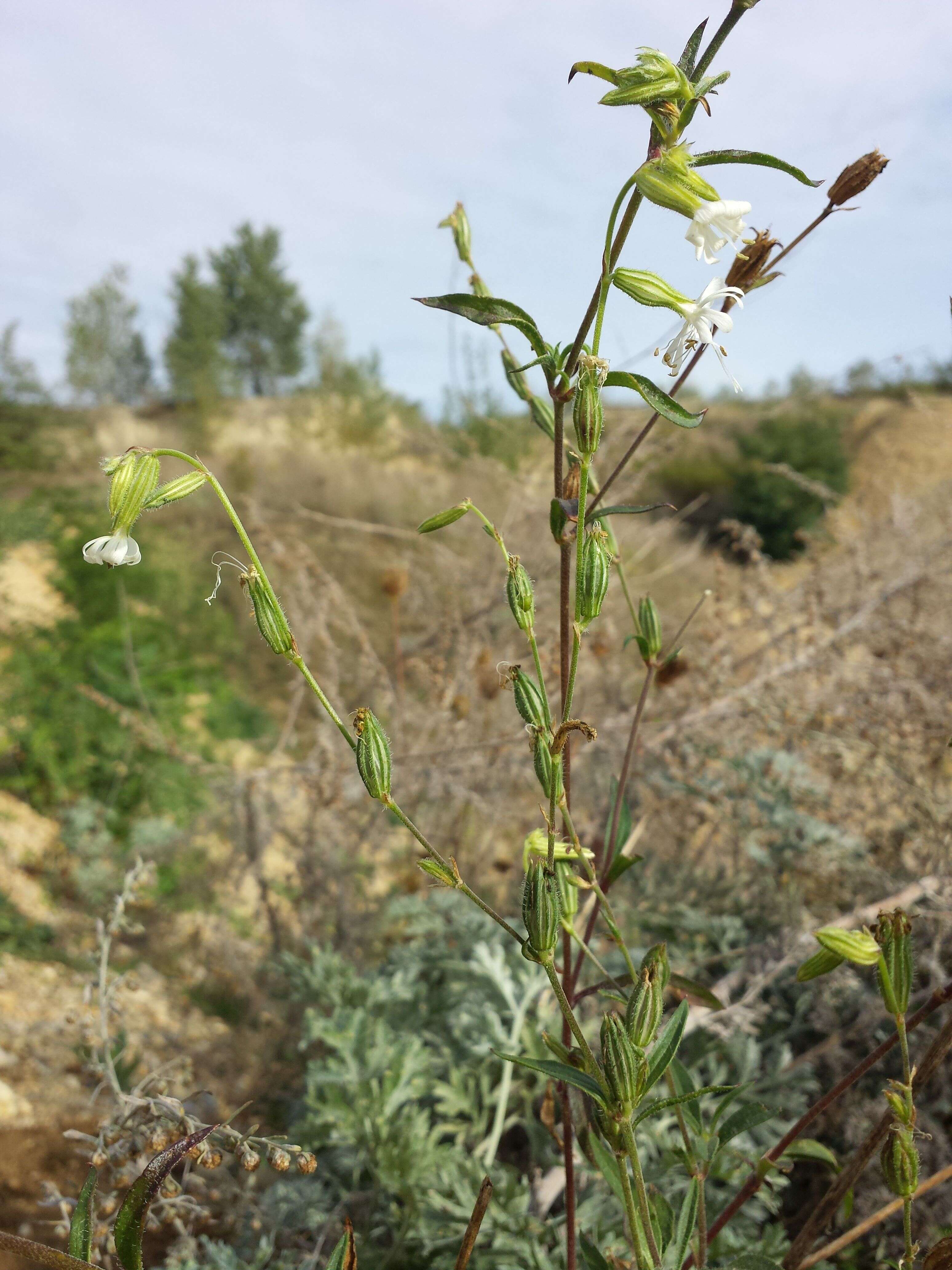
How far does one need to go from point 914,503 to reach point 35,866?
3.69m

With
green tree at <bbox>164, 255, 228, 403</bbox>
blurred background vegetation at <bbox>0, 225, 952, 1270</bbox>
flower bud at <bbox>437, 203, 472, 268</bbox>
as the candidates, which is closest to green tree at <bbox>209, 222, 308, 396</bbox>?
green tree at <bbox>164, 255, 228, 403</bbox>

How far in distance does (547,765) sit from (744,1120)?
1.27ft

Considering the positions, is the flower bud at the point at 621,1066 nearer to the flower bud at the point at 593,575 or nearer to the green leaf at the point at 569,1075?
the green leaf at the point at 569,1075

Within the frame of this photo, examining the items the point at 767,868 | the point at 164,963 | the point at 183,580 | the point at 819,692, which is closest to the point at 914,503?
the point at 819,692

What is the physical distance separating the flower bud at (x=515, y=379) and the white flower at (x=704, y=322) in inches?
6.0

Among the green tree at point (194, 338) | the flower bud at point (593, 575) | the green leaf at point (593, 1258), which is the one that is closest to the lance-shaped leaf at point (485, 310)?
the flower bud at point (593, 575)

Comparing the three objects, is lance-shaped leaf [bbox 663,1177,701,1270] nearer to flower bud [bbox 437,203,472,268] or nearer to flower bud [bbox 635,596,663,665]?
flower bud [bbox 635,596,663,665]

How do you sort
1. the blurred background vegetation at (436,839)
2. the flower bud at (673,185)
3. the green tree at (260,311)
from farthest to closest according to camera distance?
the green tree at (260,311)
the blurred background vegetation at (436,839)
the flower bud at (673,185)

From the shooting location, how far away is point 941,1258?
583mm

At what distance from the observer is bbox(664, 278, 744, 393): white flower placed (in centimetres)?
56

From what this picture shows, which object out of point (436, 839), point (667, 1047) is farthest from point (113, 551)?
point (436, 839)

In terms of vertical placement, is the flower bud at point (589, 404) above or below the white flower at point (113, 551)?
above

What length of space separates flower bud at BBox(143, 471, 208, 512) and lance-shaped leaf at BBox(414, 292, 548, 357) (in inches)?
8.2

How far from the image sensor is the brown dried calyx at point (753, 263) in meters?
0.65
